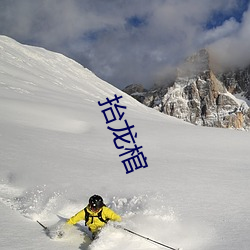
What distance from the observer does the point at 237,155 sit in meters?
12.3

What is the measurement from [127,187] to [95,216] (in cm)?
233

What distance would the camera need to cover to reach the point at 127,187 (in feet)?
27.3

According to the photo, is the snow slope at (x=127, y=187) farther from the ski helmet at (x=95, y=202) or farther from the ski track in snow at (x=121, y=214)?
the ski helmet at (x=95, y=202)

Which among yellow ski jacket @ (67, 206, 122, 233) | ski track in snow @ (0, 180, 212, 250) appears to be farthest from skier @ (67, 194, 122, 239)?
ski track in snow @ (0, 180, 212, 250)

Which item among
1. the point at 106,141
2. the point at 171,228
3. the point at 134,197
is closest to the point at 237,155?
the point at 106,141

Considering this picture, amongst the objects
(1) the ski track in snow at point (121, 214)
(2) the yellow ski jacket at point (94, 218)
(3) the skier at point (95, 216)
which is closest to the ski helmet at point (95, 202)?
(3) the skier at point (95, 216)

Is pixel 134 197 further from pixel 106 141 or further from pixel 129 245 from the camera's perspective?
pixel 106 141

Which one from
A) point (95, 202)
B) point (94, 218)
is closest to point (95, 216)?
point (94, 218)

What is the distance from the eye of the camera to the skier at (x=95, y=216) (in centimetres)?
600

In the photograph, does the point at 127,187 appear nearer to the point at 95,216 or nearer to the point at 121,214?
the point at 121,214

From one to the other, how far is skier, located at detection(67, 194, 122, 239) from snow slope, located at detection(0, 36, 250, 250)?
23 centimetres

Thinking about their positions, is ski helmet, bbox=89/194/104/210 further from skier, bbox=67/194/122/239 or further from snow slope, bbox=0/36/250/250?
snow slope, bbox=0/36/250/250

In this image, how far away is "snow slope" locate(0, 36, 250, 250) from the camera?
5.65 meters

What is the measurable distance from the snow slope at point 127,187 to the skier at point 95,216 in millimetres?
230
